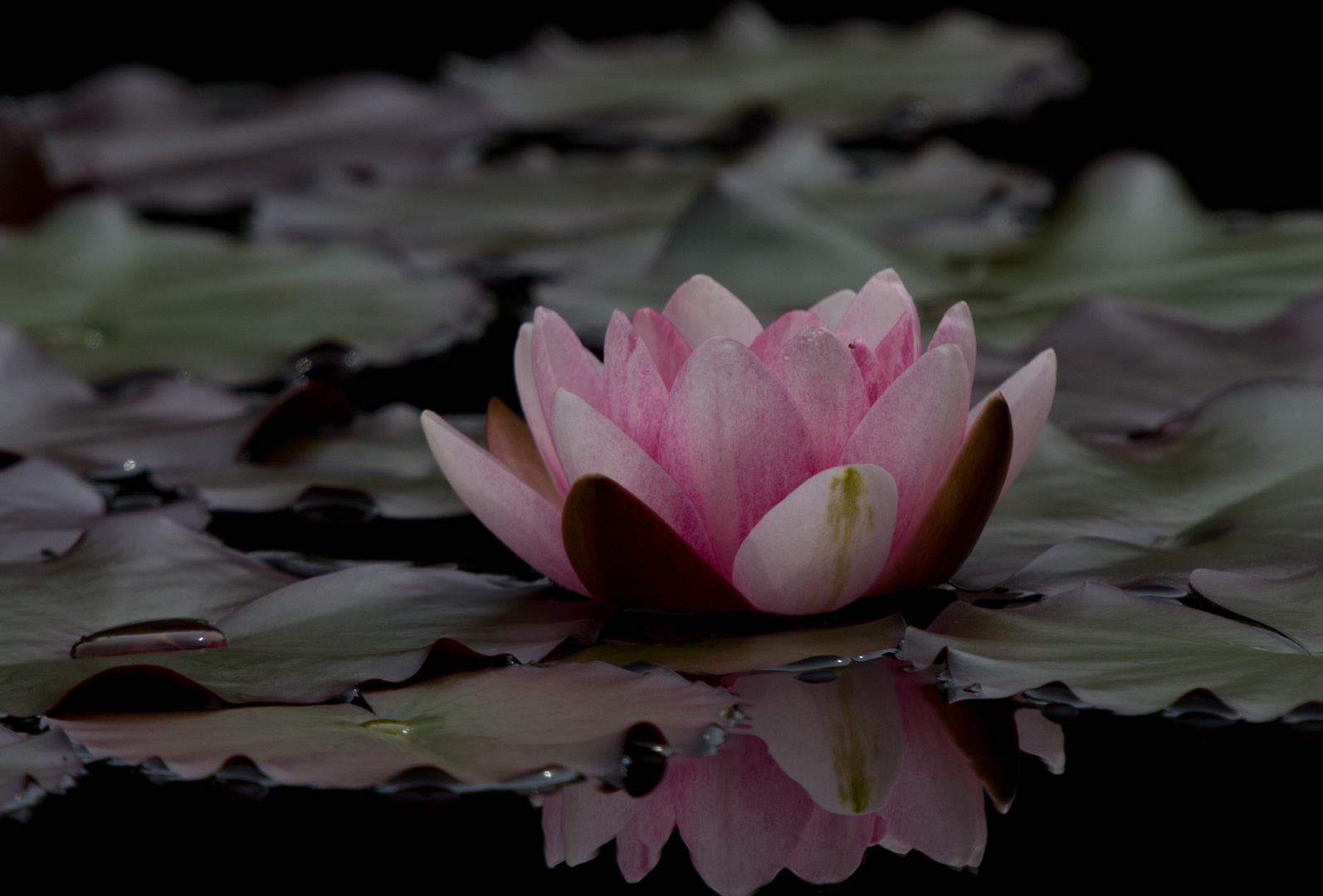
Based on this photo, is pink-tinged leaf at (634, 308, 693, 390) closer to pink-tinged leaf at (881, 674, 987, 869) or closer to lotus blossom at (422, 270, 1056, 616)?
lotus blossom at (422, 270, 1056, 616)

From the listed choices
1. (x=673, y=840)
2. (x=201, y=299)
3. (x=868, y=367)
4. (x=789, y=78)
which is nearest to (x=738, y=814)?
(x=673, y=840)

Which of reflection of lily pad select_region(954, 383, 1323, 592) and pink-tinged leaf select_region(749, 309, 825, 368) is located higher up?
pink-tinged leaf select_region(749, 309, 825, 368)

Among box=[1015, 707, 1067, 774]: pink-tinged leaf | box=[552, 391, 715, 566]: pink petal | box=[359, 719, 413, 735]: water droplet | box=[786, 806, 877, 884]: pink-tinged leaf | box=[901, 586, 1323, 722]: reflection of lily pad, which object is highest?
box=[552, 391, 715, 566]: pink petal

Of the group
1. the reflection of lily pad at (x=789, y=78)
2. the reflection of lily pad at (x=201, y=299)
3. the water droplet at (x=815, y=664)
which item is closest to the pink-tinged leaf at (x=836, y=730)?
the water droplet at (x=815, y=664)

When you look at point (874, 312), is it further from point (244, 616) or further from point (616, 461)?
point (244, 616)

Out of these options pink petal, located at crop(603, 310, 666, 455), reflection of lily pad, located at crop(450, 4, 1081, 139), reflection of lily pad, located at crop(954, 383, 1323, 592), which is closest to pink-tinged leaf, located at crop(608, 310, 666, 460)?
pink petal, located at crop(603, 310, 666, 455)

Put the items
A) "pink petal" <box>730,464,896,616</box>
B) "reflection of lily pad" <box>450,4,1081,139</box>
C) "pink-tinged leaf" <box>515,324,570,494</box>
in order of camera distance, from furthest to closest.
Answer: "reflection of lily pad" <box>450,4,1081,139</box> → "pink-tinged leaf" <box>515,324,570,494</box> → "pink petal" <box>730,464,896,616</box>

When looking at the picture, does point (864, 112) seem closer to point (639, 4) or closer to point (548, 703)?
point (548, 703)

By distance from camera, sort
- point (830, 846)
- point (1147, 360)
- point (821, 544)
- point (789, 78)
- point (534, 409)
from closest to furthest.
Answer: point (830, 846) < point (821, 544) < point (534, 409) < point (1147, 360) < point (789, 78)
